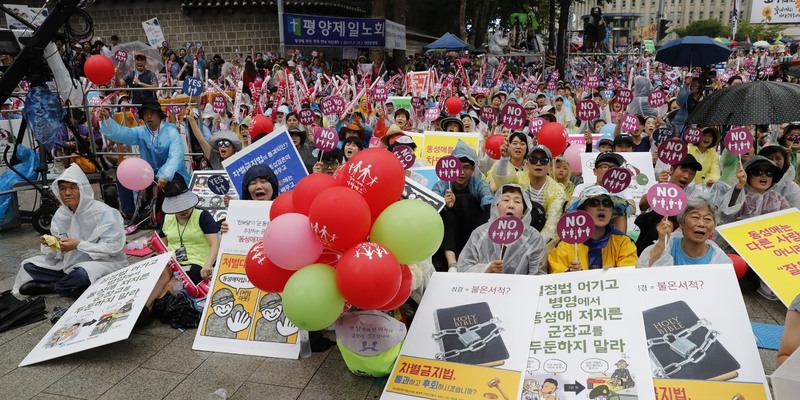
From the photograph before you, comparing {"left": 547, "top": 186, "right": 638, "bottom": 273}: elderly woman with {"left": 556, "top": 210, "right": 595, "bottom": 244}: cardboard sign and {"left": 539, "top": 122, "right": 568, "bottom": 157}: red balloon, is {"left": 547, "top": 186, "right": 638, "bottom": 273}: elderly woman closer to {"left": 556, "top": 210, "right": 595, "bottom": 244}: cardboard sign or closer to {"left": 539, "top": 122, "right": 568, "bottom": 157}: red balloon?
{"left": 556, "top": 210, "right": 595, "bottom": 244}: cardboard sign

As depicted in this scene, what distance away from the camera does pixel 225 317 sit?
4098 mm

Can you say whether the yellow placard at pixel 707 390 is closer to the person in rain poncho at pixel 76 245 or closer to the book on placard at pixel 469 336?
the book on placard at pixel 469 336

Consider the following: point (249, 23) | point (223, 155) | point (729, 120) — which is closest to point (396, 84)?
point (249, 23)

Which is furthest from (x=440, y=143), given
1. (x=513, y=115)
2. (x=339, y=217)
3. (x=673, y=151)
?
(x=339, y=217)

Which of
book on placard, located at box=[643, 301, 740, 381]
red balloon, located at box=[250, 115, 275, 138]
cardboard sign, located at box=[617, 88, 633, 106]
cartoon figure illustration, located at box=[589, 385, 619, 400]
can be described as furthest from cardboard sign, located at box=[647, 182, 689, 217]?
cardboard sign, located at box=[617, 88, 633, 106]

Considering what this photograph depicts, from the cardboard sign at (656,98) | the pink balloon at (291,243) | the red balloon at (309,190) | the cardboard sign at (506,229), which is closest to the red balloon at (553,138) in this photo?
the cardboard sign at (506,229)

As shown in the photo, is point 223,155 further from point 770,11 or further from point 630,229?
point 770,11

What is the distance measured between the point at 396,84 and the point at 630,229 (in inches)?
438

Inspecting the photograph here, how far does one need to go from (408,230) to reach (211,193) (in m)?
3.92

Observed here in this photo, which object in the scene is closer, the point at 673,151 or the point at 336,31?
the point at 673,151

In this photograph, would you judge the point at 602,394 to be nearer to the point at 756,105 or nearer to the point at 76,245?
the point at 756,105

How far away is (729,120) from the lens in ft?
17.1

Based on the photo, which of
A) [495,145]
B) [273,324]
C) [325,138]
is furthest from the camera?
[495,145]

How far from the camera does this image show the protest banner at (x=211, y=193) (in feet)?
19.4
